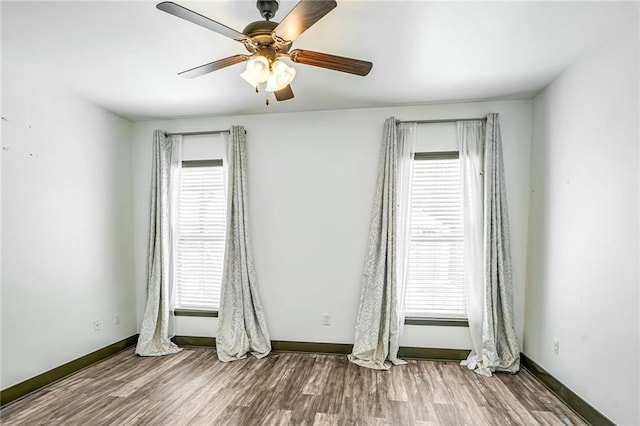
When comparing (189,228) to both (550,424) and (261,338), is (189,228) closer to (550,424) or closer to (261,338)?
(261,338)

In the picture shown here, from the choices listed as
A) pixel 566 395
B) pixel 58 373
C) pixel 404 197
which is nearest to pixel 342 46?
pixel 404 197

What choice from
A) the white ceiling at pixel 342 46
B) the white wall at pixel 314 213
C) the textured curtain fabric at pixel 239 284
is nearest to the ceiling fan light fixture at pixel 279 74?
the white ceiling at pixel 342 46

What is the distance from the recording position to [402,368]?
3154 millimetres

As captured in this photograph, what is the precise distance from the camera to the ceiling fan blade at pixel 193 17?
142 centimetres

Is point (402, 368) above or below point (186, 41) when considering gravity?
below

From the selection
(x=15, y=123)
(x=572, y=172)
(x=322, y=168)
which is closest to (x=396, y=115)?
(x=322, y=168)

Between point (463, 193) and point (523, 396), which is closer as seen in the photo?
point (523, 396)

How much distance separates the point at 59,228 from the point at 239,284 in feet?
5.80

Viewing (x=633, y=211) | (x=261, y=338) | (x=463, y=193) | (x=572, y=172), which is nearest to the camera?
(x=633, y=211)

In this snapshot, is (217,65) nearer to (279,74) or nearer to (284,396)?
(279,74)

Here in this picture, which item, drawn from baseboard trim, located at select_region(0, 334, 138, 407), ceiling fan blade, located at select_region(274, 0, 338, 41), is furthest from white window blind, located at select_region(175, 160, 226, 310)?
ceiling fan blade, located at select_region(274, 0, 338, 41)

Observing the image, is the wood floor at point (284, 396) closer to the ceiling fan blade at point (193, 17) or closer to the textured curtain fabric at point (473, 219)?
the textured curtain fabric at point (473, 219)

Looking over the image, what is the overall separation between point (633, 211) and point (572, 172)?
682 mm

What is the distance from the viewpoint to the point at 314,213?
3.57m
